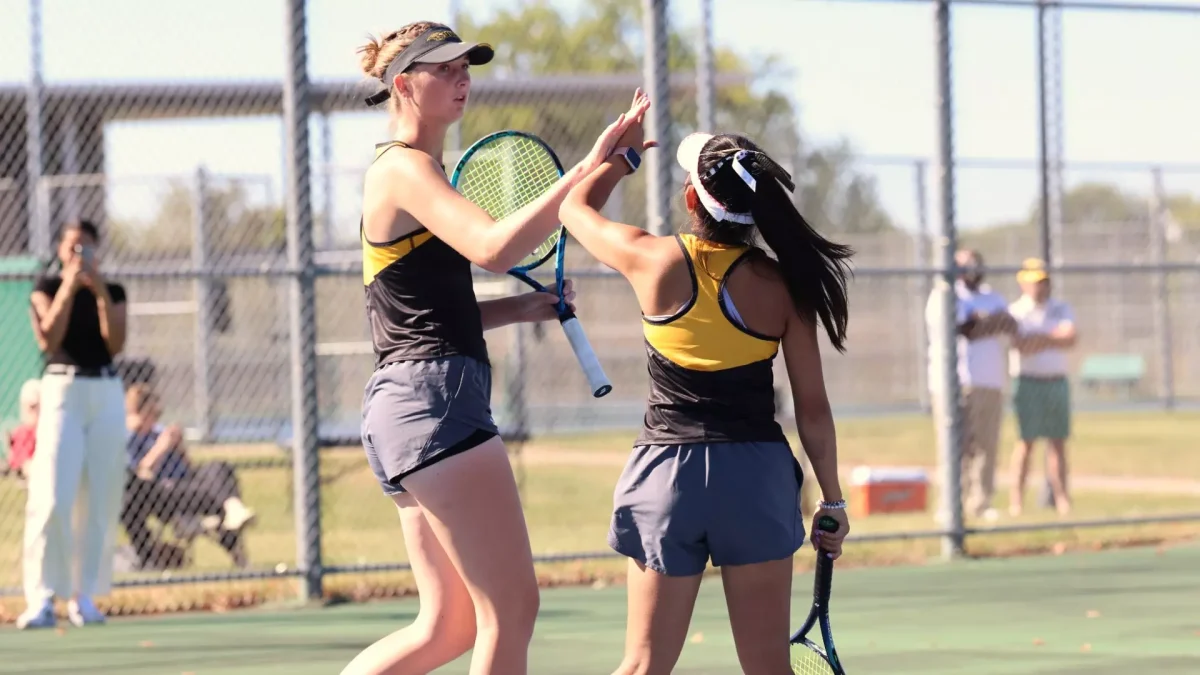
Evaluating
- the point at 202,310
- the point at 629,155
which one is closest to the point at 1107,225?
the point at 202,310

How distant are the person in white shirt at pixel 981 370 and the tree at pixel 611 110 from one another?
5719 millimetres

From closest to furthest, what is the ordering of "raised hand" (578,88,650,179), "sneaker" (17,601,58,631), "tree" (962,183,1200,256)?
1. "raised hand" (578,88,650,179)
2. "sneaker" (17,601,58,631)
3. "tree" (962,183,1200,256)

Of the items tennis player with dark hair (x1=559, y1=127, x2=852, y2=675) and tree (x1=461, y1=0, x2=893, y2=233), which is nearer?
tennis player with dark hair (x1=559, y1=127, x2=852, y2=675)

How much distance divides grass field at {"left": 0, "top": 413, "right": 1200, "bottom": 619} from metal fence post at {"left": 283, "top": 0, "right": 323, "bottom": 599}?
443 mm

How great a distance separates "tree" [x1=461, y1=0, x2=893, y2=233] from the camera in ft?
78.1

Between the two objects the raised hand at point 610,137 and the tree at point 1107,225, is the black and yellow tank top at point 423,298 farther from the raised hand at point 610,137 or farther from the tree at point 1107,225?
the tree at point 1107,225

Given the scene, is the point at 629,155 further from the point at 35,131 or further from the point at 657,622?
the point at 35,131

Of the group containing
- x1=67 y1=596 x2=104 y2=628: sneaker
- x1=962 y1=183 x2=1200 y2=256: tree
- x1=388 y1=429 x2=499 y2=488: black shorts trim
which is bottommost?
x1=67 y1=596 x2=104 y2=628: sneaker

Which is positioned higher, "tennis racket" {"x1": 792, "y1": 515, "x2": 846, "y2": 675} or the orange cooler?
"tennis racket" {"x1": 792, "y1": 515, "x2": 846, "y2": 675}

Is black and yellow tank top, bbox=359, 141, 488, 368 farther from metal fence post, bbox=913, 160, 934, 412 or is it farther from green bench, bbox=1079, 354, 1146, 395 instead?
green bench, bbox=1079, 354, 1146, 395

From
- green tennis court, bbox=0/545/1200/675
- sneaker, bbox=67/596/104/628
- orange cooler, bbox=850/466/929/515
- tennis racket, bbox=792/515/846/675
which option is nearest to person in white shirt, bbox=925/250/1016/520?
orange cooler, bbox=850/466/929/515

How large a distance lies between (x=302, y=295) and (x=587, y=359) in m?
4.74

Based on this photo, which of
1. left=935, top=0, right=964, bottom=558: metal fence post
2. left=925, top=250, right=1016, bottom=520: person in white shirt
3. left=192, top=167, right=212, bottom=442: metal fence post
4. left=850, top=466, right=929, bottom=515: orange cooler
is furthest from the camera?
left=192, top=167, right=212, bottom=442: metal fence post

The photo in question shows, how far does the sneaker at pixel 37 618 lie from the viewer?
8734 mm
